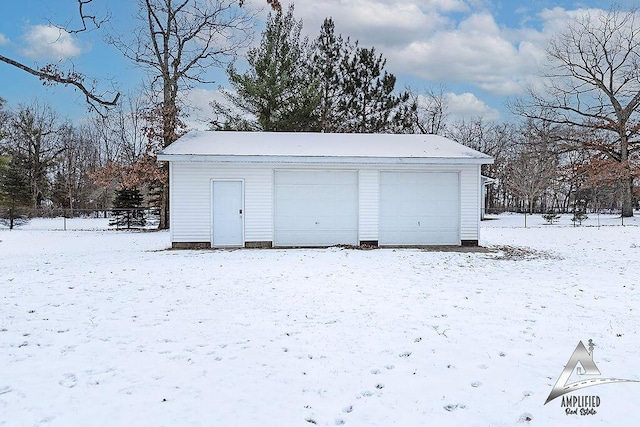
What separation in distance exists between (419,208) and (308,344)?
9.10 metres

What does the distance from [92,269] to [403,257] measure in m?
6.65

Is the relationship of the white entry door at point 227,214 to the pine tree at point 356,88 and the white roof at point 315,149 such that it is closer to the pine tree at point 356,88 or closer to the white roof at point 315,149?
the white roof at point 315,149

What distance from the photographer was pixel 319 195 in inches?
493

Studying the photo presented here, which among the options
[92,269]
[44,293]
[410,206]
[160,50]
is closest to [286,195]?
[410,206]

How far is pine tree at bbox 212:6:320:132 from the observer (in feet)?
75.6

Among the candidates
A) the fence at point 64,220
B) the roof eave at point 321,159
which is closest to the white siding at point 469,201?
the roof eave at point 321,159

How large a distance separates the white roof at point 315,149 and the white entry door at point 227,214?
827mm

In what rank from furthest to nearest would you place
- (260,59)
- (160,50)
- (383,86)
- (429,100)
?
(429,100) < (383,86) < (260,59) < (160,50)

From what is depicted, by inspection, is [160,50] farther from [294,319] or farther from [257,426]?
[257,426]

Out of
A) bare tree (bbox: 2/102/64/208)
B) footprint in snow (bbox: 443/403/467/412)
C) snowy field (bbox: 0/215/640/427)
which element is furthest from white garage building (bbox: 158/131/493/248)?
bare tree (bbox: 2/102/64/208)

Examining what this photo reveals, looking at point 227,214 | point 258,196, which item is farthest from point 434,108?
point 227,214

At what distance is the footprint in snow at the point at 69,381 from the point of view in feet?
11.1

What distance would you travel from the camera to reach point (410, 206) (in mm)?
12766

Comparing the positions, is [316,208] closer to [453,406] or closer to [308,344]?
[308,344]
